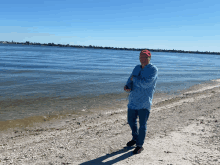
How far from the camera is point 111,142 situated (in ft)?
16.3

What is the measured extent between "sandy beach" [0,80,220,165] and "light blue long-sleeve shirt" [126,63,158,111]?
1.27 meters

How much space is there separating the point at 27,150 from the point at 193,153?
163 inches

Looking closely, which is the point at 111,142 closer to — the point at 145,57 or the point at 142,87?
the point at 142,87

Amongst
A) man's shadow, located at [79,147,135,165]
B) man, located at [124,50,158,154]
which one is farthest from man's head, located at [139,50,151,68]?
man's shadow, located at [79,147,135,165]

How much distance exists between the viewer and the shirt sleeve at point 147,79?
12.3ft

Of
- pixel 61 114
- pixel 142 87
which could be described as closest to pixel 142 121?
pixel 142 87

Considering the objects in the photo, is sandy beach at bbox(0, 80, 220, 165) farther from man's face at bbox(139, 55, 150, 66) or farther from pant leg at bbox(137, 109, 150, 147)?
man's face at bbox(139, 55, 150, 66)

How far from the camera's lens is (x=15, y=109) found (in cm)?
895

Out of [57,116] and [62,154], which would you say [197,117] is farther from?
[57,116]

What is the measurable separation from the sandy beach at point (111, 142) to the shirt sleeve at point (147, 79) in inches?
67.0

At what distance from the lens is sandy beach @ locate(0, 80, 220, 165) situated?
162 inches

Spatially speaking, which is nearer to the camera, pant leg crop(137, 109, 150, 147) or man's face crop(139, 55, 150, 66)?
man's face crop(139, 55, 150, 66)

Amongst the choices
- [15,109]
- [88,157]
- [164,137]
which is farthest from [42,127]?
[164,137]

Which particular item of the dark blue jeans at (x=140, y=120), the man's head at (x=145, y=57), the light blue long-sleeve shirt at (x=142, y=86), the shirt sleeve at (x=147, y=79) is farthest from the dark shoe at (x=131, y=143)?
the man's head at (x=145, y=57)
